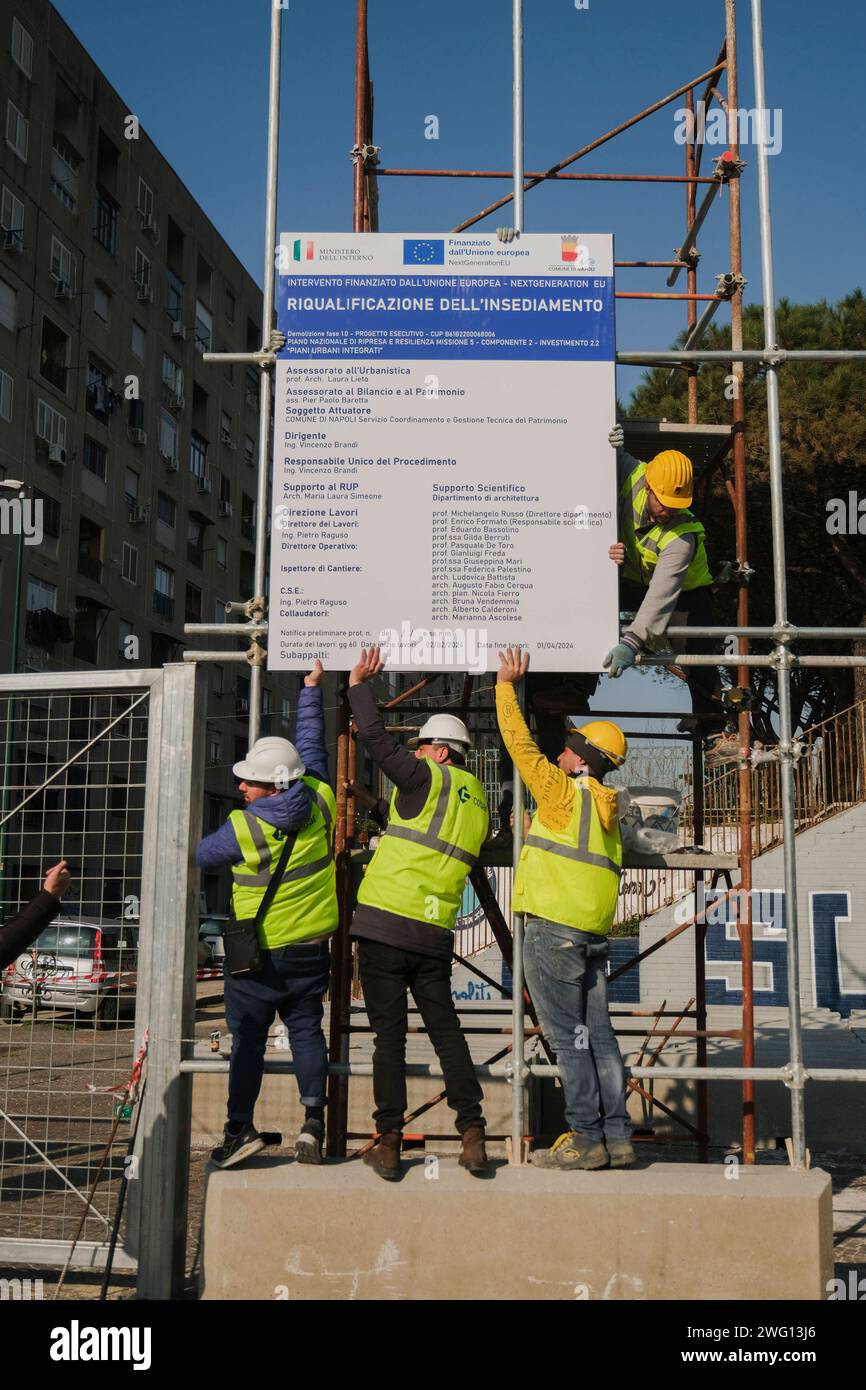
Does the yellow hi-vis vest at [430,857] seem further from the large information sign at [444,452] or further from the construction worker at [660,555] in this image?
the construction worker at [660,555]

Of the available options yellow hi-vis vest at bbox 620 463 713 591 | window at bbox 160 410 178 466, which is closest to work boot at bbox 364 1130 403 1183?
yellow hi-vis vest at bbox 620 463 713 591

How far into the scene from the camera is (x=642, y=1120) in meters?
9.54

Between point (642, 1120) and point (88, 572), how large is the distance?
97.3 feet

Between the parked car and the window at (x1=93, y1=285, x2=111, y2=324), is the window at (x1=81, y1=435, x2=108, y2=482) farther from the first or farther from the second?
the parked car

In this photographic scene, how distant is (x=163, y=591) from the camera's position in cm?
4203

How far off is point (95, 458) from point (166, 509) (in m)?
5.52

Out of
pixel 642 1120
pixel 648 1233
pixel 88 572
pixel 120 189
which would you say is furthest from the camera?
pixel 120 189

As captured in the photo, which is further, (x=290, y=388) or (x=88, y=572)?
(x=88, y=572)

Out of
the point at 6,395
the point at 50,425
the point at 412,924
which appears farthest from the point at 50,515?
the point at 412,924

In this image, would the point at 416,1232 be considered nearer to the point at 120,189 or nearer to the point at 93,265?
the point at 93,265

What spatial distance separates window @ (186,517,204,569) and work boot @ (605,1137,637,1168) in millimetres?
39789

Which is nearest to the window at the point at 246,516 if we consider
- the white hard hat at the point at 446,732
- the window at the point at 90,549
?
the window at the point at 90,549

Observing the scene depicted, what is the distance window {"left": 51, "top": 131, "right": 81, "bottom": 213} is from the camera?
112ft
